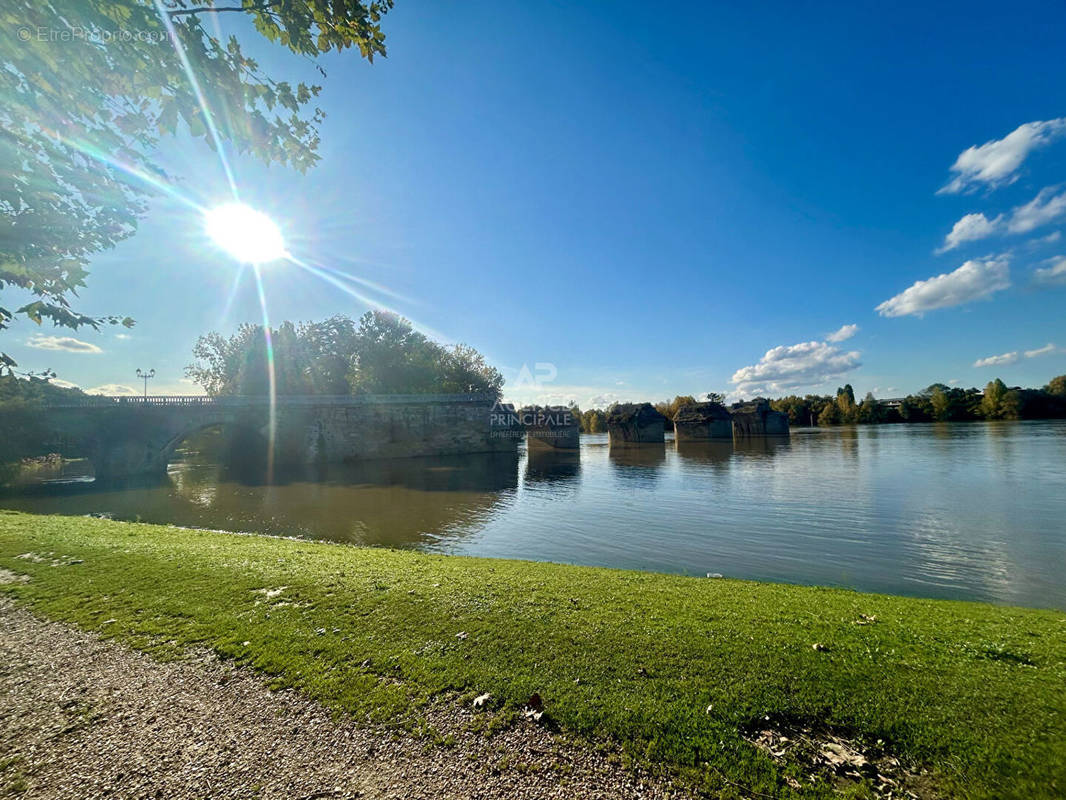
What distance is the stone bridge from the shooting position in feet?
110

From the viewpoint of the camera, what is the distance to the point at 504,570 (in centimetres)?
826

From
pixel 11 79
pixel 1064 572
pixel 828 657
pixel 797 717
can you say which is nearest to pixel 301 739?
pixel 797 717

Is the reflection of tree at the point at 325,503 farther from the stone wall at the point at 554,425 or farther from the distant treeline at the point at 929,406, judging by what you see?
the distant treeline at the point at 929,406

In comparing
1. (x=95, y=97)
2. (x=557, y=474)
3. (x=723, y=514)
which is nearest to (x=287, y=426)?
(x=557, y=474)

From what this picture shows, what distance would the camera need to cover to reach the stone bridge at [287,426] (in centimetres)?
3350

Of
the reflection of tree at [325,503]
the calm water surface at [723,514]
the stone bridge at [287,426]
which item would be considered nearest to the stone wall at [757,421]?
the calm water surface at [723,514]

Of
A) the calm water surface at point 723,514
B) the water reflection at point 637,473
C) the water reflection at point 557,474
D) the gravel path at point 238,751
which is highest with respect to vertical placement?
the gravel path at point 238,751

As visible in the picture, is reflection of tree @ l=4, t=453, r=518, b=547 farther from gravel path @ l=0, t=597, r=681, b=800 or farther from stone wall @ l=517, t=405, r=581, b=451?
stone wall @ l=517, t=405, r=581, b=451

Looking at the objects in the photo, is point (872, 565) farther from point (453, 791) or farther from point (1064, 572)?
point (453, 791)

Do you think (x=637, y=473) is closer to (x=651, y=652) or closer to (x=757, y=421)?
(x=651, y=652)

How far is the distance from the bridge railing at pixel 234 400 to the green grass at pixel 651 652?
35.9 m

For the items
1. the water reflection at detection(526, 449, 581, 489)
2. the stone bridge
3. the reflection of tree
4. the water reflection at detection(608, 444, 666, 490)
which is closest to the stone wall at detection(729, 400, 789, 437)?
the water reflection at detection(608, 444, 666, 490)

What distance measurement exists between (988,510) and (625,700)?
21736 mm

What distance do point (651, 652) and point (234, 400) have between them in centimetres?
4570
